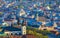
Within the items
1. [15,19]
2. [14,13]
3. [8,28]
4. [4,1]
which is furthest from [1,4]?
[8,28]

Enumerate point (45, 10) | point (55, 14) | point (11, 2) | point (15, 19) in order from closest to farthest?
point (15, 19)
point (55, 14)
point (45, 10)
point (11, 2)

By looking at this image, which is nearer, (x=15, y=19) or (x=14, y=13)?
(x=15, y=19)

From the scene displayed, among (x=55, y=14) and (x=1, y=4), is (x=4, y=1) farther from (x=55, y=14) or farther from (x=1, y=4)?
(x=55, y=14)

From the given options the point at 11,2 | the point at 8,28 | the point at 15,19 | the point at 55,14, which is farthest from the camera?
the point at 11,2

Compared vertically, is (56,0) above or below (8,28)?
above

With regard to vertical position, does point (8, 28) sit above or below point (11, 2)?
below

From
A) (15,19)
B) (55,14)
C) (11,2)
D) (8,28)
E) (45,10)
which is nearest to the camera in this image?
(8,28)

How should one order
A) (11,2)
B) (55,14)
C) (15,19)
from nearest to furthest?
1. (15,19)
2. (55,14)
3. (11,2)

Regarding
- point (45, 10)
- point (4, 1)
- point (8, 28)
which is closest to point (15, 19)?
point (8, 28)

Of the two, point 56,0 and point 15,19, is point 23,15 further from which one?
point 56,0
